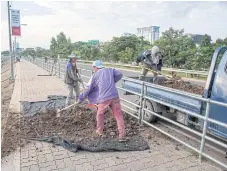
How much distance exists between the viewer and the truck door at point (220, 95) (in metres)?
3.76

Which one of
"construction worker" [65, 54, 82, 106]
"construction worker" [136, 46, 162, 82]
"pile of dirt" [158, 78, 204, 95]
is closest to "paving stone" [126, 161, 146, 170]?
"pile of dirt" [158, 78, 204, 95]

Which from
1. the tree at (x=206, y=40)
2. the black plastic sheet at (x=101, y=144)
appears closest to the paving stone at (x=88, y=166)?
the black plastic sheet at (x=101, y=144)

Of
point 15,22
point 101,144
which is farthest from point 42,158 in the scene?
point 15,22

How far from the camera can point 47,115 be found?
Answer: 6.07 meters

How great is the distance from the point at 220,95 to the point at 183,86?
2.92 meters

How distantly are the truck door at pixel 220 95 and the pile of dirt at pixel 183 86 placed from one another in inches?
82.9

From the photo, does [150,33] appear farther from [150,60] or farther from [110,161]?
[110,161]

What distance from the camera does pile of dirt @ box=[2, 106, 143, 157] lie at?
4.77 metres

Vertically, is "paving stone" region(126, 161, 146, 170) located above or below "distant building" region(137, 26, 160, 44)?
below

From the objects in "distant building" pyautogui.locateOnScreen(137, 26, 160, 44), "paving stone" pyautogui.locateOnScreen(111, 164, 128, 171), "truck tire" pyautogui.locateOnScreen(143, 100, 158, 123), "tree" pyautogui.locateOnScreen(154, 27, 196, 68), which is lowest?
"paving stone" pyautogui.locateOnScreen(111, 164, 128, 171)

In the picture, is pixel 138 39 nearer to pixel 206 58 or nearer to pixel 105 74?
pixel 206 58

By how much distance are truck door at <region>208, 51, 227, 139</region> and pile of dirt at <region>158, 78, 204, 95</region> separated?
210cm

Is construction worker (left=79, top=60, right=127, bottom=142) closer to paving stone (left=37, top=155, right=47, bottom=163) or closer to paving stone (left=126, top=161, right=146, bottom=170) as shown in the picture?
paving stone (left=126, top=161, right=146, bottom=170)

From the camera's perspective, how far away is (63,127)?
5.39 metres
